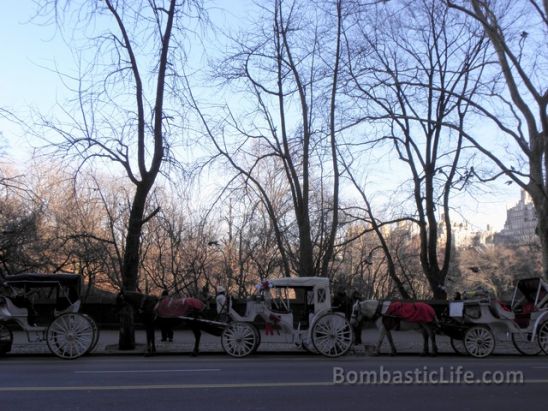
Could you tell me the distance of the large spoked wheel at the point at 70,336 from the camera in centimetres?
1541

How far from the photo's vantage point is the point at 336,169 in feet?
97.8

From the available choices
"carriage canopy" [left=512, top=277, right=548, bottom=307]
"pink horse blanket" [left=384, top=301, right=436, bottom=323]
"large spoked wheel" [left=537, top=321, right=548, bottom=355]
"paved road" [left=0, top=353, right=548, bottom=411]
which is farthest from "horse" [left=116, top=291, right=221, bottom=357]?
"carriage canopy" [left=512, top=277, right=548, bottom=307]

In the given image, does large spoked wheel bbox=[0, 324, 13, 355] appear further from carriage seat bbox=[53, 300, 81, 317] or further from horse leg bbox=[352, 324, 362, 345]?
horse leg bbox=[352, 324, 362, 345]

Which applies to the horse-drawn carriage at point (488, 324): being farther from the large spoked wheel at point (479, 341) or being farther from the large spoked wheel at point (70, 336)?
the large spoked wheel at point (70, 336)

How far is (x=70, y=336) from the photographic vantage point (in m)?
15.5

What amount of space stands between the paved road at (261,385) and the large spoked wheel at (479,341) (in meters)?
2.16

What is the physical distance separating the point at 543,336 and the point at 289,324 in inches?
299

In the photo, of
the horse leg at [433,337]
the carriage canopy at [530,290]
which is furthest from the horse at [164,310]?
the carriage canopy at [530,290]

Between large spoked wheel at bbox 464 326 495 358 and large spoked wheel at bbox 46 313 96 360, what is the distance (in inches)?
406

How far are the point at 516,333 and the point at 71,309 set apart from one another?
12.6 metres

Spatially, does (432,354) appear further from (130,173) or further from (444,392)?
(130,173)

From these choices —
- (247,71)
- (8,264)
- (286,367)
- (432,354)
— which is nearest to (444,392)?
(286,367)

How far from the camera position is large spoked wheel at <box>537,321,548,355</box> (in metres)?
17.5

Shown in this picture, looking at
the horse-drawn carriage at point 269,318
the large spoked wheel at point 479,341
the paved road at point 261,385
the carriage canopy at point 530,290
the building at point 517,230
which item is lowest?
the paved road at point 261,385
